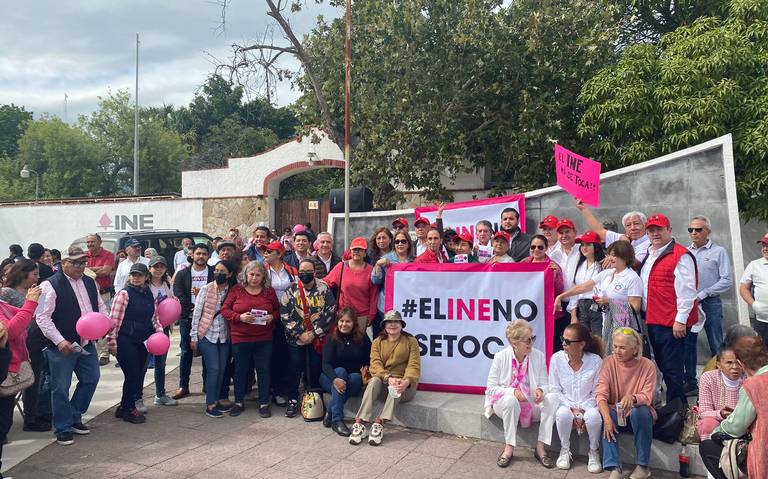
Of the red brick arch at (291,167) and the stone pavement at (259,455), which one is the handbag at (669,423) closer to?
the stone pavement at (259,455)

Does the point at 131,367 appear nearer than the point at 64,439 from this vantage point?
No

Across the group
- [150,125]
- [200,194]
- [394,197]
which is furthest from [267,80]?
[150,125]

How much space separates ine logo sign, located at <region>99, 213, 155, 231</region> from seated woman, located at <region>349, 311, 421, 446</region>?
1761 centimetres

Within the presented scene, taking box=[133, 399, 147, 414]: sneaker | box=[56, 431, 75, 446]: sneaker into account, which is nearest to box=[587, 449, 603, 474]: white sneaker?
box=[133, 399, 147, 414]: sneaker

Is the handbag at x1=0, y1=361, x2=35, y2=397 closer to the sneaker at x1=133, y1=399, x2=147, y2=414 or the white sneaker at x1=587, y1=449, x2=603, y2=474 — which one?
the sneaker at x1=133, y1=399, x2=147, y2=414

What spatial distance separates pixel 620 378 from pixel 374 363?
2235mm

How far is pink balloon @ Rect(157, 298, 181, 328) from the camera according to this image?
21.1ft

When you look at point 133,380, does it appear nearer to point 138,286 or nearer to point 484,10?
point 138,286

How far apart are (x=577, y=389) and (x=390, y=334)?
1.82 m

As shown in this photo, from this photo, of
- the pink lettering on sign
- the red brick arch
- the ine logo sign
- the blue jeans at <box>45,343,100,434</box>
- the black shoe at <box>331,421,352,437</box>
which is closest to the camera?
the blue jeans at <box>45,343,100,434</box>

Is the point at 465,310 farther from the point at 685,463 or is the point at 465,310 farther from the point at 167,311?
the point at 167,311

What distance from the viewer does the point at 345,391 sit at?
18.6 feet

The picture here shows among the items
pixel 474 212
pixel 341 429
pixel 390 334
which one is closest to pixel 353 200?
pixel 474 212

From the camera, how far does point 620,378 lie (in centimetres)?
462
